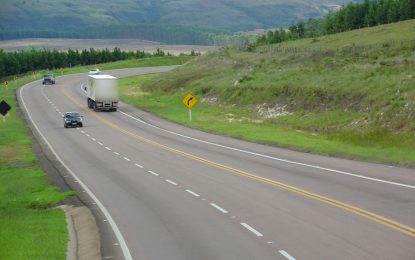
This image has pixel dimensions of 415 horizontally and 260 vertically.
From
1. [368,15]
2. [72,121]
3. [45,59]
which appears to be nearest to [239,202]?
[72,121]

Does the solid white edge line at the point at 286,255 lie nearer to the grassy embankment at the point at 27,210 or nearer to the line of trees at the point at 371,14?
the grassy embankment at the point at 27,210

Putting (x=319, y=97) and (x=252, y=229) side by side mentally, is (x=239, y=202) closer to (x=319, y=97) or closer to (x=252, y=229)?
(x=252, y=229)

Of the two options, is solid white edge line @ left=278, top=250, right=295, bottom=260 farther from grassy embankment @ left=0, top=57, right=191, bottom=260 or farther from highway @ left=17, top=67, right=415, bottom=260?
grassy embankment @ left=0, top=57, right=191, bottom=260

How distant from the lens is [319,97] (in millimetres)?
50031

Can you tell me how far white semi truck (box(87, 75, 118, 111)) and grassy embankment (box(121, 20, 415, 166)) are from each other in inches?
172

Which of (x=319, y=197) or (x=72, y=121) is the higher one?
(x=319, y=197)

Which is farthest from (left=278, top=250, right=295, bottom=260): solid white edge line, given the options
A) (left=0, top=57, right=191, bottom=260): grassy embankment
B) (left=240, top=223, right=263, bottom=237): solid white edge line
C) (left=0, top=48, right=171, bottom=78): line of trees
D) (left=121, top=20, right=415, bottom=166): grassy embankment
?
(left=0, top=48, right=171, bottom=78): line of trees

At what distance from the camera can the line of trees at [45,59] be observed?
152250 millimetres

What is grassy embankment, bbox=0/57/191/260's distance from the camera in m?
15.7

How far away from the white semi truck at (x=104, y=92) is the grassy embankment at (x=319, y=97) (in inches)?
172

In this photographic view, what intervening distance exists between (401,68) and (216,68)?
45.3 metres

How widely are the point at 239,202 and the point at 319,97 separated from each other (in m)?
30.9

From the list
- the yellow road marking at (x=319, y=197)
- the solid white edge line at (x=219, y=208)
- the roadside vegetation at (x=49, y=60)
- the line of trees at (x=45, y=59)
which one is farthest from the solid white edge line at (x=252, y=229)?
the line of trees at (x=45, y=59)

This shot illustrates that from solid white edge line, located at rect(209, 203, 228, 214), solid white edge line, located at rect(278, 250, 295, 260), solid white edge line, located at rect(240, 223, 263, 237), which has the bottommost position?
solid white edge line, located at rect(209, 203, 228, 214)
